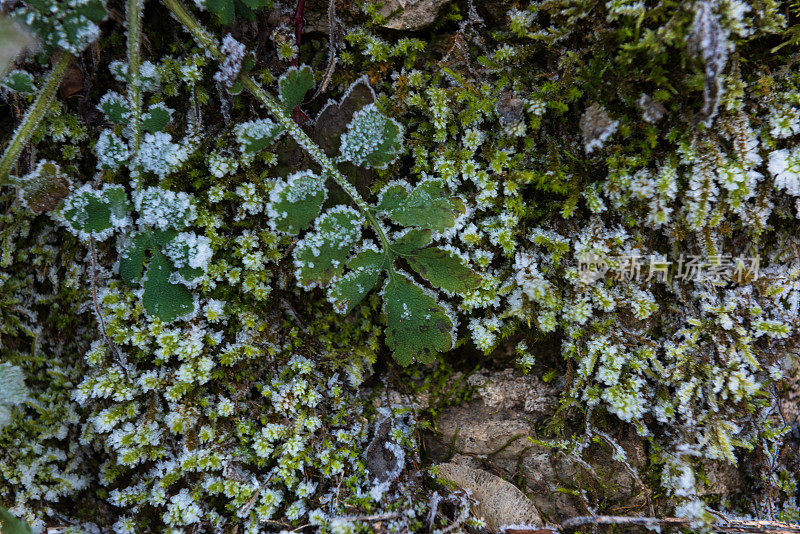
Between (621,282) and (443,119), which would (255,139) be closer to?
(443,119)

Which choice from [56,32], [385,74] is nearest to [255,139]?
[385,74]

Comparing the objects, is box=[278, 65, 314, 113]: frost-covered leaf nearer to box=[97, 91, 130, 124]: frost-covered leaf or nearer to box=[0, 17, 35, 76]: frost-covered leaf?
box=[97, 91, 130, 124]: frost-covered leaf

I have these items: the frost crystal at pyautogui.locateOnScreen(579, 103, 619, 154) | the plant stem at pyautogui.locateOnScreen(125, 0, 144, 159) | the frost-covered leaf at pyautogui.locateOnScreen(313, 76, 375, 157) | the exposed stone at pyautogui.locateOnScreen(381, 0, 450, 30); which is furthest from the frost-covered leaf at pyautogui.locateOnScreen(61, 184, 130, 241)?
the frost crystal at pyautogui.locateOnScreen(579, 103, 619, 154)

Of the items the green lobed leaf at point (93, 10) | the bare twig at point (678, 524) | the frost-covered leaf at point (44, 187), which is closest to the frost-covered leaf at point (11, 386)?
the frost-covered leaf at point (44, 187)

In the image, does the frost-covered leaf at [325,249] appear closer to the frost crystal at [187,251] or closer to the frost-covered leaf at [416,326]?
the frost-covered leaf at [416,326]

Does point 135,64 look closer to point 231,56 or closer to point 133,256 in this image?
point 231,56

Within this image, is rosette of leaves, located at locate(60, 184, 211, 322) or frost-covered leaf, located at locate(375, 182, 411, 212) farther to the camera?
frost-covered leaf, located at locate(375, 182, 411, 212)

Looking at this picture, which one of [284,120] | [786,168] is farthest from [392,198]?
[786,168]
